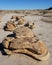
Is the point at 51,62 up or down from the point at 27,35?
down

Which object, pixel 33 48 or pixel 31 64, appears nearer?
pixel 31 64

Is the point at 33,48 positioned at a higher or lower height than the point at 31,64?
higher

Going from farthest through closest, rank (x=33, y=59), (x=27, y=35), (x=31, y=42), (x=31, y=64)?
(x=27, y=35) < (x=31, y=42) < (x=33, y=59) < (x=31, y=64)

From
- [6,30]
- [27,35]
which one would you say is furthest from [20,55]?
[6,30]

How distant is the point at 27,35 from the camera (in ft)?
31.5

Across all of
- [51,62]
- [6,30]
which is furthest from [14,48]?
[6,30]

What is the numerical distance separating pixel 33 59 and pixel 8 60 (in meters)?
1.22

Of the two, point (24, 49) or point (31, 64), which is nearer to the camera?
point (31, 64)

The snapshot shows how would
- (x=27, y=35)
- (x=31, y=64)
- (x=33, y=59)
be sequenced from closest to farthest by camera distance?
(x=31, y=64)
(x=33, y=59)
(x=27, y=35)

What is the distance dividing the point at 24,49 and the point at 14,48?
0.52 meters

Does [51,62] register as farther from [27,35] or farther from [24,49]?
[27,35]

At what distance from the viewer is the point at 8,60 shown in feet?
26.6

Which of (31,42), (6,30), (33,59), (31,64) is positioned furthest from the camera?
(6,30)

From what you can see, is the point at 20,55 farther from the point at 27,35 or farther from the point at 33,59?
the point at 27,35
